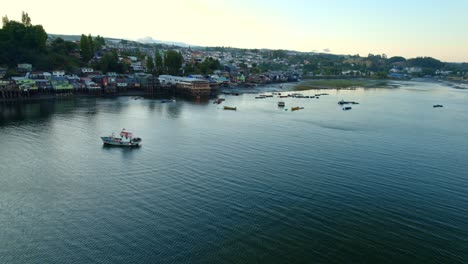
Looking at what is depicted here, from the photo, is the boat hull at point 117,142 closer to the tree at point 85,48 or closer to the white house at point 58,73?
the white house at point 58,73

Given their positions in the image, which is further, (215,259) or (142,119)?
Result: (142,119)

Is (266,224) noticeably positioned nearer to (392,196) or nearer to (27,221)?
(392,196)

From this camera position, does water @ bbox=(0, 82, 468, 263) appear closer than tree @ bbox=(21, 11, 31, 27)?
Yes

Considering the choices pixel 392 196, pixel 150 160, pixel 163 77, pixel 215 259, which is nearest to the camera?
pixel 215 259

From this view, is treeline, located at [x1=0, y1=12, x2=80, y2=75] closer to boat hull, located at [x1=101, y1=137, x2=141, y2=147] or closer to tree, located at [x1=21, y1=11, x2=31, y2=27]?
tree, located at [x1=21, y1=11, x2=31, y2=27]

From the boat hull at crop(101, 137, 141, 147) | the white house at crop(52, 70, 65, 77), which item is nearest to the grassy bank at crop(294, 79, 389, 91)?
the white house at crop(52, 70, 65, 77)

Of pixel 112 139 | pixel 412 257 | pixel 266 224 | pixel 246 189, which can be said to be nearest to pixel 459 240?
pixel 412 257

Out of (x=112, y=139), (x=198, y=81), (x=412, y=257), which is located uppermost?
(x=198, y=81)

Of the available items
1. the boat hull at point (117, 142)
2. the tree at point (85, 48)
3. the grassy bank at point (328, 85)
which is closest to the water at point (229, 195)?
the boat hull at point (117, 142)
